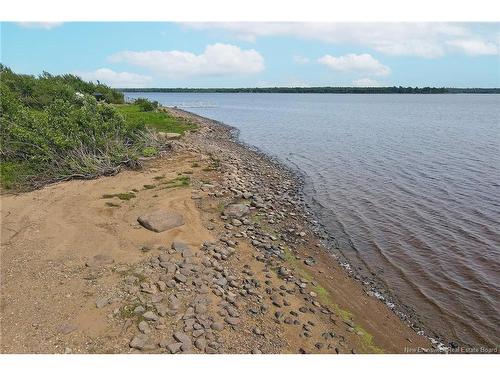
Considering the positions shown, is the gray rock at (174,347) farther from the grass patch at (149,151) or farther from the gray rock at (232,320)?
the grass patch at (149,151)

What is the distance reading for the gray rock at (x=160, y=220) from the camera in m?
13.6

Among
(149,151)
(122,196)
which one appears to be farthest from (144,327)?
(149,151)

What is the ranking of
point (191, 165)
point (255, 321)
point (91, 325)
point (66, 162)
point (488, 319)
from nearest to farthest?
point (91, 325), point (255, 321), point (488, 319), point (66, 162), point (191, 165)

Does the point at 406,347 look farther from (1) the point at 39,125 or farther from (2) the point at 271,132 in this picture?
(2) the point at 271,132

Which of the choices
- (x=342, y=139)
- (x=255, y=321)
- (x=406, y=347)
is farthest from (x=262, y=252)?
(x=342, y=139)

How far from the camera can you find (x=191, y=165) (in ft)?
78.4

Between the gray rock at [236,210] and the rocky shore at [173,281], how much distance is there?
6 cm

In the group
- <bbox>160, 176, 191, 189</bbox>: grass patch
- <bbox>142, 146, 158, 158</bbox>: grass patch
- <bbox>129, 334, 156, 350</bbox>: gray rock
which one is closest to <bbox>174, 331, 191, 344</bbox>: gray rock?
<bbox>129, 334, 156, 350</bbox>: gray rock

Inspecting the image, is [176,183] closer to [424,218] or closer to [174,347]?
[174,347]

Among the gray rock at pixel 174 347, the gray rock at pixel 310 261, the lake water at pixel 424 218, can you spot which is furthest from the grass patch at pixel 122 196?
the gray rock at pixel 174 347

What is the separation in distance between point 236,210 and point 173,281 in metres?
6.56

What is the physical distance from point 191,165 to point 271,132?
1167 inches

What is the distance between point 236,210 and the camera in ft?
54.1

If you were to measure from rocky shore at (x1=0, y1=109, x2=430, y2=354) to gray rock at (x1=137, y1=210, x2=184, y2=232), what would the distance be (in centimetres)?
4
